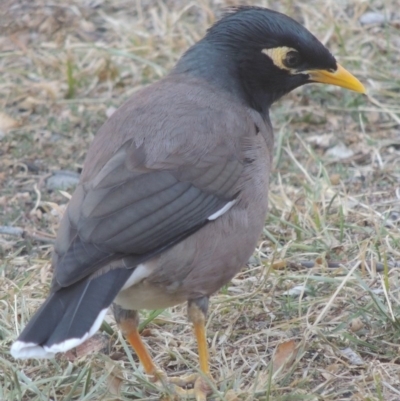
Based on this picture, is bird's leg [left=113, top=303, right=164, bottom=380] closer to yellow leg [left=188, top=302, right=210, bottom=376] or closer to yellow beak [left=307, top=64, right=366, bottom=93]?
yellow leg [left=188, top=302, right=210, bottom=376]

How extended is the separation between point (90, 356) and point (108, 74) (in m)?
3.23

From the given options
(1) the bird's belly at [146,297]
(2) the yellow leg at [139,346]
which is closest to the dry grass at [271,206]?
(2) the yellow leg at [139,346]

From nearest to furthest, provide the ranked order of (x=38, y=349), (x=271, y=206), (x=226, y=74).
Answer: (x=38, y=349), (x=226, y=74), (x=271, y=206)

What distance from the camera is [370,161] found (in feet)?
21.4

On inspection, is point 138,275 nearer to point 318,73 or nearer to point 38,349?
point 38,349

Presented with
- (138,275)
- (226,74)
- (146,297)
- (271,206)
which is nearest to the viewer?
(138,275)

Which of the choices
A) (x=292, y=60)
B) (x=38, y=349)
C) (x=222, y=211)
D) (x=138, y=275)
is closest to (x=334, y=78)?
(x=292, y=60)

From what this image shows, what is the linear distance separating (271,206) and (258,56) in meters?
1.13

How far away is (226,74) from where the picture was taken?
16.4 feet

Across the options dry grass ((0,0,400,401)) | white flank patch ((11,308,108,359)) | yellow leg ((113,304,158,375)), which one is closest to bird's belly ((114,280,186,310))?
yellow leg ((113,304,158,375))

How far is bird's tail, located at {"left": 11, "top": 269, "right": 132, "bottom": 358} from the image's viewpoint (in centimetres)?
386

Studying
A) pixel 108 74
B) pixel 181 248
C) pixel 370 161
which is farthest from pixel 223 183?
pixel 108 74

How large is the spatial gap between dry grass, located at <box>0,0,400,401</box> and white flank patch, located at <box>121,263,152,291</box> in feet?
1.35

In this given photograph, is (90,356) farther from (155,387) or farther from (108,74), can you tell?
(108,74)
